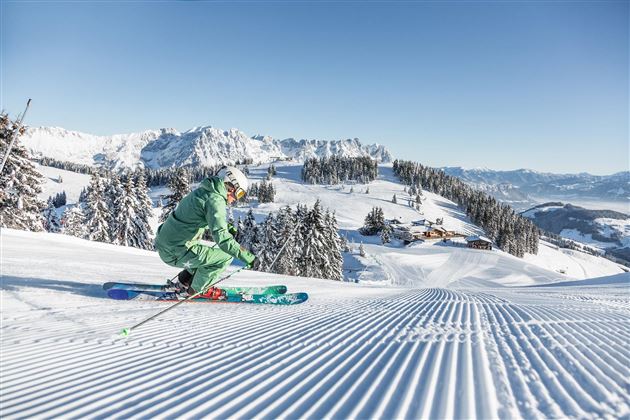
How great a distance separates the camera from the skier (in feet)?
19.0

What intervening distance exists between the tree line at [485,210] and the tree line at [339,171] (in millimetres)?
17707

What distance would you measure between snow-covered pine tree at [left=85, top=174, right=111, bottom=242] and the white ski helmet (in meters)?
36.4

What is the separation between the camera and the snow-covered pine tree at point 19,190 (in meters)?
24.6

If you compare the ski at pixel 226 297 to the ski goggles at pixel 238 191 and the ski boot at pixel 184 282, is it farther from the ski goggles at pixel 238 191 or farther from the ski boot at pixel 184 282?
the ski goggles at pixel 238 191

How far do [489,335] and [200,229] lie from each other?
4899mm

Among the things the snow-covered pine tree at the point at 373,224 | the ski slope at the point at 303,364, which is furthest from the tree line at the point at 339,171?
the ski slope at the point at 303,364

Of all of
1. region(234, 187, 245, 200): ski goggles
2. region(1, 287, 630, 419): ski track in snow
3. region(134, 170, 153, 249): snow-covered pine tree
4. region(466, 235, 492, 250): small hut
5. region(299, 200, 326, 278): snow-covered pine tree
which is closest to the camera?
region(1, 287, 630, 419): ski track in snow

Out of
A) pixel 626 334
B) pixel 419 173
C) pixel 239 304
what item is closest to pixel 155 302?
pixel 239 304

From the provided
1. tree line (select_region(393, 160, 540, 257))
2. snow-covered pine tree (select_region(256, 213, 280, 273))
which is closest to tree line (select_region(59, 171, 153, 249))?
snow-covered pine tree (select_region(256, 213, 280, 273))

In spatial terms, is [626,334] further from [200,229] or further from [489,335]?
[200,229]

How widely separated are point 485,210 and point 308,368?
130 m

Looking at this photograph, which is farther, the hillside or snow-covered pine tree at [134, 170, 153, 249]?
the hillside

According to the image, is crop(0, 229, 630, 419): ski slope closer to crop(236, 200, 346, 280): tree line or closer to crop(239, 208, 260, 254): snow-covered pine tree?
crop(236, 200, 346, 280): tree line

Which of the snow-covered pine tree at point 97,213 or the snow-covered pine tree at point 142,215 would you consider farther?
the snow-covered pine tree at point 142,215
